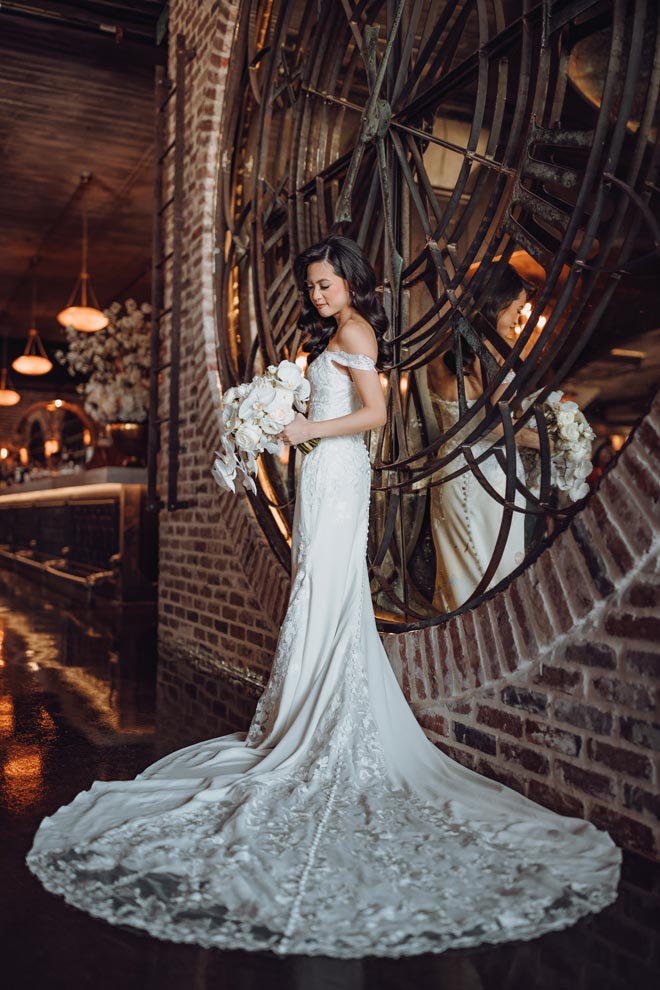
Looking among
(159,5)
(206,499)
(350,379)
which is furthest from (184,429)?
(159,5)

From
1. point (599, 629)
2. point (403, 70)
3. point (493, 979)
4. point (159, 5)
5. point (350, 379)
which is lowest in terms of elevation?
point (493, 979)

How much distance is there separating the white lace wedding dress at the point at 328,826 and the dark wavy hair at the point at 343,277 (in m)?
0.15

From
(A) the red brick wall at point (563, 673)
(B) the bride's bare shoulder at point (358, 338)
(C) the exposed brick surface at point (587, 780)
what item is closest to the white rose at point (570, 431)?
(A) the red brick wall at point (563, 673)

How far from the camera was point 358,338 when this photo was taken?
270 cm

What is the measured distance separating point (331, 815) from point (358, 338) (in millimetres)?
1410

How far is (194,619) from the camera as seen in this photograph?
4812mm

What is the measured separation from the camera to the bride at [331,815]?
163 centimetres

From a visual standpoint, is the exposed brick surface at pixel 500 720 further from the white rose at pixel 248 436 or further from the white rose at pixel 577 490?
the white rose at pixel 248 436

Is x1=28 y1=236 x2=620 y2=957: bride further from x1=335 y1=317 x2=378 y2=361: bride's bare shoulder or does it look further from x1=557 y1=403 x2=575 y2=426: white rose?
x1=557 y1=403 x2=575 y2=426: white rose

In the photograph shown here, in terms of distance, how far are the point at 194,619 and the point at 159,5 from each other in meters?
3.92

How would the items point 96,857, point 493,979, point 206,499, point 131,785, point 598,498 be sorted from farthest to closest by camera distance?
point 206,499 → point 131,785 → point 598,498 → point 96,857 → point 493,979

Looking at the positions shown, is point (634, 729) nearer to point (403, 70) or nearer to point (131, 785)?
point (131, 785)

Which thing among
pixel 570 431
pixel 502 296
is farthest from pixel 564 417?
pixel 502 296

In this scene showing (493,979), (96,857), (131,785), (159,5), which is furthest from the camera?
(159,5)
